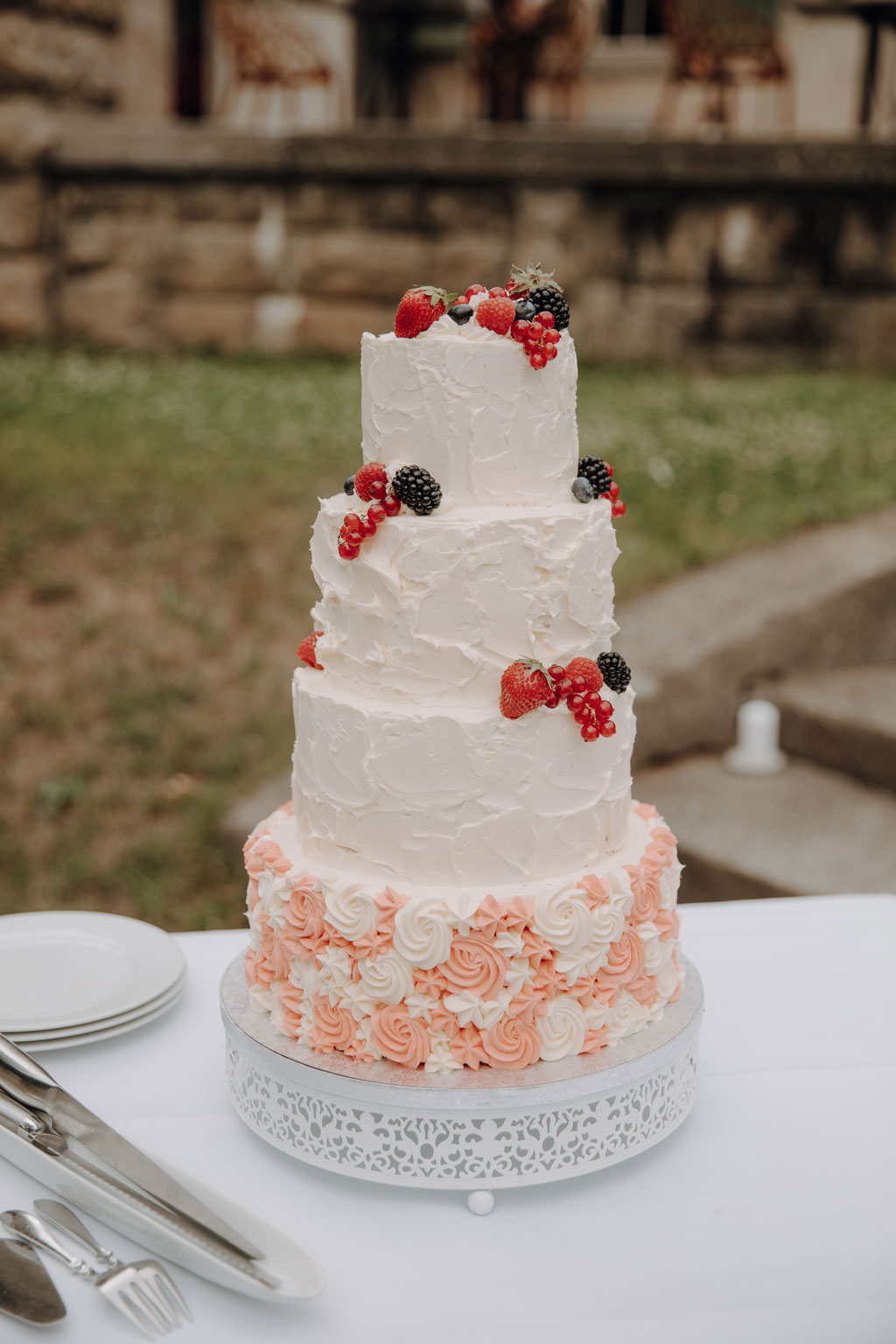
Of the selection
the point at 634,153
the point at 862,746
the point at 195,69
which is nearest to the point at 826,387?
the point at 634,153

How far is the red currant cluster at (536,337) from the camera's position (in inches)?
76.3

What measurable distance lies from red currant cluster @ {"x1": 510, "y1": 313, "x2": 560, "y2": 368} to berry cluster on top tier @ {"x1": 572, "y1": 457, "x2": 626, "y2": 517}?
0.65 feet

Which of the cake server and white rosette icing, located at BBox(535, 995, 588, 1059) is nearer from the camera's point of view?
the cake server

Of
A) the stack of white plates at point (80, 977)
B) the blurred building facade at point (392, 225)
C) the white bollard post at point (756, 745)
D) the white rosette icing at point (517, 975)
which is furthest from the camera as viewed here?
the blurred building facade at point (392, 225)

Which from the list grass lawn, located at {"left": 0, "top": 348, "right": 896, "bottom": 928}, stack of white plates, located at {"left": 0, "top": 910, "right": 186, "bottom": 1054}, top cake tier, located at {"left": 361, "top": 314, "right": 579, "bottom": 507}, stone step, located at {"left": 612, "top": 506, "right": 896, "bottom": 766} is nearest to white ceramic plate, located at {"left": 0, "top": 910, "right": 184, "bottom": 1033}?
stack of white plates, located at {"left": 0, "top": 910, "right": 186, "bottom": 1054}

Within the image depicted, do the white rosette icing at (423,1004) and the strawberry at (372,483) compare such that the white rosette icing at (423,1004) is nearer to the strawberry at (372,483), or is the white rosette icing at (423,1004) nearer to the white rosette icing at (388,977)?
the white rosette icing at (388,977)

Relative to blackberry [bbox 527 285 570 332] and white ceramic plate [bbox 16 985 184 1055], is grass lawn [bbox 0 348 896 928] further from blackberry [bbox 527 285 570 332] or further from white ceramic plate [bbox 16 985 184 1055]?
blackberry [bbox 527 285 570 332]

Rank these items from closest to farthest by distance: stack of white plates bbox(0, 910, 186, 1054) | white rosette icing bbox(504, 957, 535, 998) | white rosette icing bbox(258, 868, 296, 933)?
white rosette icing bbox(504, 957, 535, 998) → white rosette icing bbox(258, 868, 296, 933) → stack of white plates bbox(0, 910, 186, 1054)

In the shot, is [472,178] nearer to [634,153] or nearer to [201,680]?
[634,153]

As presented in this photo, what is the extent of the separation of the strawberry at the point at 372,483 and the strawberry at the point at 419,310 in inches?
8.5

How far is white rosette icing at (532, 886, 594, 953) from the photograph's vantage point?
1.94 meters

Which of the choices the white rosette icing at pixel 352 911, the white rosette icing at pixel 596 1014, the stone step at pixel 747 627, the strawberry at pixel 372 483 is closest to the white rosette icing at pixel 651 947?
the white rosette icing at pixel 596 1014

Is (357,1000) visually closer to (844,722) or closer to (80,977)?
(80,977)

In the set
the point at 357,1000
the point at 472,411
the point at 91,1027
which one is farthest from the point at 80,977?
the point at 472,411
